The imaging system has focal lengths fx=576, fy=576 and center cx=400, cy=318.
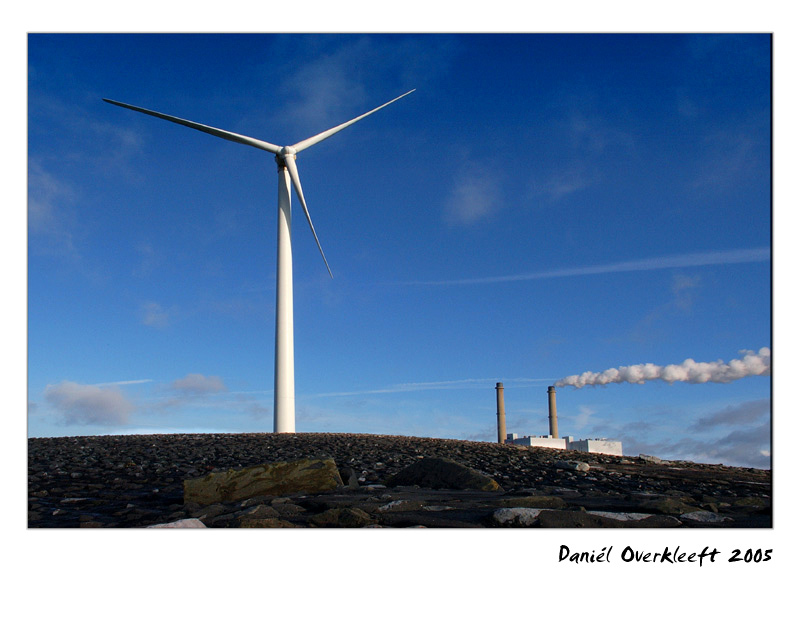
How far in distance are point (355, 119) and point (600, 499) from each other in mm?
20270

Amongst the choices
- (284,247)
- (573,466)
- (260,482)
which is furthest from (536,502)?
(284,247)

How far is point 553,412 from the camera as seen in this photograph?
1724 inches

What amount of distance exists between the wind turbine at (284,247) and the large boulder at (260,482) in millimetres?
11888

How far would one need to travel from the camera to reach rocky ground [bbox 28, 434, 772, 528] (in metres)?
6.00

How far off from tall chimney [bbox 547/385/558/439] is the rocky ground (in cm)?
2466

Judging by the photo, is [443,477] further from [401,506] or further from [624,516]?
[624,516]

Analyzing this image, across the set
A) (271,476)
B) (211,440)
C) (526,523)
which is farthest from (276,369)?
(526,523)

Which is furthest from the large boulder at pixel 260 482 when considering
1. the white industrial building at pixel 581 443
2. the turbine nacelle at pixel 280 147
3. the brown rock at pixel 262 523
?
the white industrial building at pixel 581 443

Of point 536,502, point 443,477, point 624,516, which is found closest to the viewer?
point 624,516

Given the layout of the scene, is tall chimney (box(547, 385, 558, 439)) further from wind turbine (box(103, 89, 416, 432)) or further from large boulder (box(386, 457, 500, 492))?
large boulder (box(386, 457, 500, 492))

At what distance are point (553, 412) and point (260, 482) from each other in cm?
3852

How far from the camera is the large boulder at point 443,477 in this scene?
8.78 m

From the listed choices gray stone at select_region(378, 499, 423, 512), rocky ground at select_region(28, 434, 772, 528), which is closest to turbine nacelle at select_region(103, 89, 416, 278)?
rocky ground at select_region(28, 434, 772, 528)
